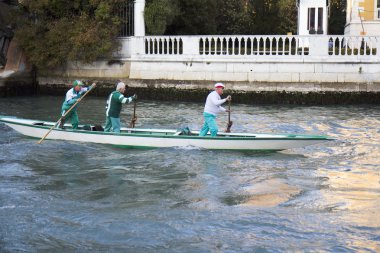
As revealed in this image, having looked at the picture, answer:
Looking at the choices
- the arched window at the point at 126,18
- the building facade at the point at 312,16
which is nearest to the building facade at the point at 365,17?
the building facade at the point at 312,16

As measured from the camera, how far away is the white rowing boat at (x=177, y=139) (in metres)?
13.1

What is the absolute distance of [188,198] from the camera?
33.1ft

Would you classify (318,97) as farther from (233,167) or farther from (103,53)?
(233,167)

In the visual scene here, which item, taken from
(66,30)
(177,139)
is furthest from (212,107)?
(66,30)

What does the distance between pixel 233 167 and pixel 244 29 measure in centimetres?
2165

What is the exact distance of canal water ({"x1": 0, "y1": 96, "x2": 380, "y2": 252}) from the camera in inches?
321

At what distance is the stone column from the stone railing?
1.19 ft

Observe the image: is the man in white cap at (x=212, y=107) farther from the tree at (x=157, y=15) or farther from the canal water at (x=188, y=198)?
the tree at (x=157, y=15)

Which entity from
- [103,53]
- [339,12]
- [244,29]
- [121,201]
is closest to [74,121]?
[121,201]

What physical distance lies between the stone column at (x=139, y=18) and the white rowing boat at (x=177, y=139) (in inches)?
398

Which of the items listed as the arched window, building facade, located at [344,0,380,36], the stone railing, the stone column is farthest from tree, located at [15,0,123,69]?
building facade, located at [344,0,380,36]

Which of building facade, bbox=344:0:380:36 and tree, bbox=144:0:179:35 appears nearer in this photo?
tree, bbox=144:0:179:35

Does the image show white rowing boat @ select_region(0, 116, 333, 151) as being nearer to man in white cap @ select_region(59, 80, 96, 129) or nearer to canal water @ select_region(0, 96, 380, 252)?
canal water @ select_region(0, 96, 380, 252)

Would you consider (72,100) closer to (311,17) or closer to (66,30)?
(66,30)
